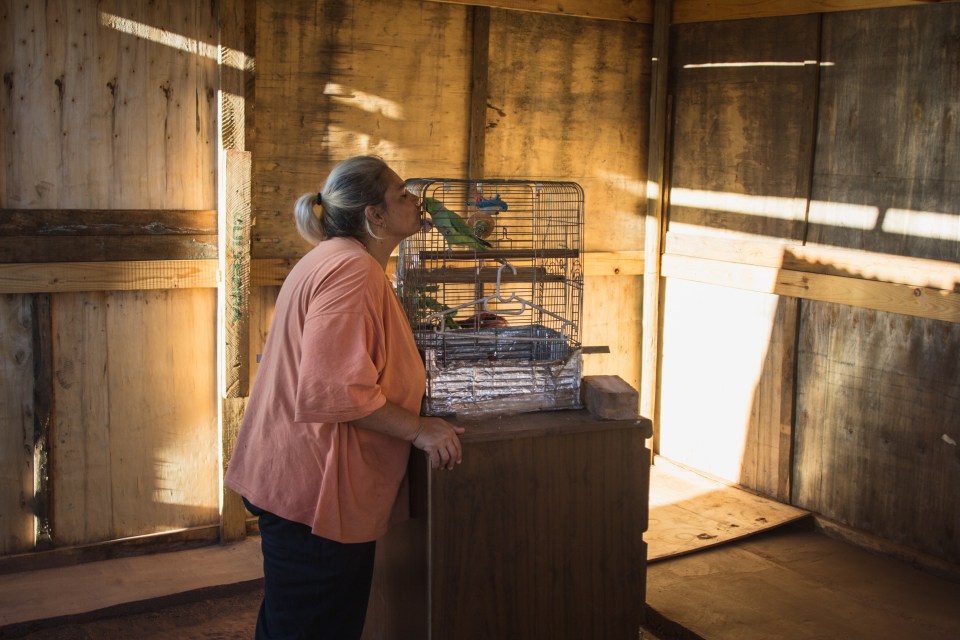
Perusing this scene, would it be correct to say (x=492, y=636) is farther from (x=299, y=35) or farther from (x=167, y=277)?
(x=299, y=35)

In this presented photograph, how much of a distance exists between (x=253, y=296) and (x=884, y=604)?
2732mm

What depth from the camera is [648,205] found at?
492 centimetres

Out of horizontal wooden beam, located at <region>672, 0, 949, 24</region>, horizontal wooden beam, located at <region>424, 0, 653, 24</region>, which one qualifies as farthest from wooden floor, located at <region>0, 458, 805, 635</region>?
horizontal wooden beam, located at <region>424, 0, 653, 24</region>

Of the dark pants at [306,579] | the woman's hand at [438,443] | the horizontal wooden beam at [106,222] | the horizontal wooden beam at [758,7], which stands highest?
the horizontal wooden beam at [758,7]

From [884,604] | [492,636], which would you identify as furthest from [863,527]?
[492,636]

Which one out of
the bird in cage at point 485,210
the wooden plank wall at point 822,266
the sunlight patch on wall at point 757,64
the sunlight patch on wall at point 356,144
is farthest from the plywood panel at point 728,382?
the bird in cage at point 485,210

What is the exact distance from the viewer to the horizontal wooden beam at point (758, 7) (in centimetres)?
386

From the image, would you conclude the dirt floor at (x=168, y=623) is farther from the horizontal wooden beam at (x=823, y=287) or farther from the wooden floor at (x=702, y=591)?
the horizontal wooden beam at (x=823, y=287)

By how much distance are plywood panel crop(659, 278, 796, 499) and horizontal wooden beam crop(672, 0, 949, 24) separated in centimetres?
126

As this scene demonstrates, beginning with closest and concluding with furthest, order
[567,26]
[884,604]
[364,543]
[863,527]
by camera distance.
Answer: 1. [364,543]
2. [884,604]
3. [863,527]
4. [567,26]

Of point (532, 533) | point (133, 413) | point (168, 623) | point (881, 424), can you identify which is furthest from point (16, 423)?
point (881, 424)

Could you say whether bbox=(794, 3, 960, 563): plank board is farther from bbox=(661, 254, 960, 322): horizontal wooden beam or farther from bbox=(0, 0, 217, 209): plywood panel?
bbox=(0, 0, 217, 209): plywood panel

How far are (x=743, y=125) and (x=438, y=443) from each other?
9.30 feet

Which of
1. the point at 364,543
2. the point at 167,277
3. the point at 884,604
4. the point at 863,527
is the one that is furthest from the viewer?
the point at 863,527
